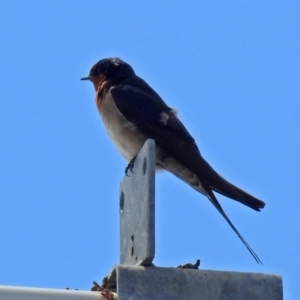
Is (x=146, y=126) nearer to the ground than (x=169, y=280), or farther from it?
farther from it

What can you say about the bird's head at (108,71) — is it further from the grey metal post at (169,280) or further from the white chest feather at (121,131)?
the grey metal post at (169,280)

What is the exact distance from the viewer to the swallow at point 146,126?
437 centimetres

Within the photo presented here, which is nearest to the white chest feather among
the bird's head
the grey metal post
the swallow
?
the swallow

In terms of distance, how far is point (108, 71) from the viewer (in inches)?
229

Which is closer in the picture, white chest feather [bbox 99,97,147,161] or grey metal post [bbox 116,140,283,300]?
grey metal post [bbox 116,140,283,300]

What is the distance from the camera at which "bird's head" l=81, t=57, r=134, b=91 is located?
576 centimetres

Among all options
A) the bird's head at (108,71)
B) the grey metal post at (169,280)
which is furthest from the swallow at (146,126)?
the grey metal post at (169,280)

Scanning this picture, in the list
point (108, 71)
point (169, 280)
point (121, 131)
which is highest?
point (108, 71)

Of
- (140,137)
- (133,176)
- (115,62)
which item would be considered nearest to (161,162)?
(140,137)

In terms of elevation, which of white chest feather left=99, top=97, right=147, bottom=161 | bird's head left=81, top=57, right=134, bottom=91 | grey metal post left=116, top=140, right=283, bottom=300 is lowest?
grey metal post left=116, top=140, right=283, bottom=300

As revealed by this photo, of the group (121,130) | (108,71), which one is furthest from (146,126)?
(108,71)

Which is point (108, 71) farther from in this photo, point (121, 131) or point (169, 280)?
point (169, 280)

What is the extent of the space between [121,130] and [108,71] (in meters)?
0.97

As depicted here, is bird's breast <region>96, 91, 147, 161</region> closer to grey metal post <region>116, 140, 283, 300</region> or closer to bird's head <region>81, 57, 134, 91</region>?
bird's head <region>81, 57, 134, 91</region>
